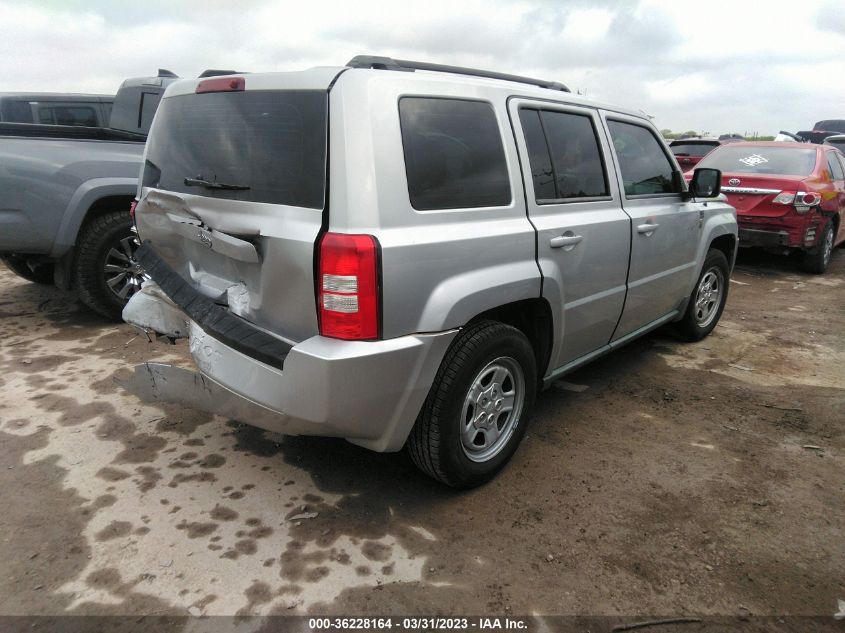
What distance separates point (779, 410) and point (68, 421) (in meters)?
4.37

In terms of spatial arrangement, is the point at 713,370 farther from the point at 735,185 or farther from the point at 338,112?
the point at 735,185

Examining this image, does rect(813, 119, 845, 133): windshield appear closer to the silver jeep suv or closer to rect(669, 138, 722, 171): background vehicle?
rect(669, 138, 722, 171): background vehicle

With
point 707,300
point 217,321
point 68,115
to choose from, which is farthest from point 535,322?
point 68,115

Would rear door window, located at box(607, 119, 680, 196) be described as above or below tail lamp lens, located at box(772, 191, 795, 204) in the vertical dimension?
above

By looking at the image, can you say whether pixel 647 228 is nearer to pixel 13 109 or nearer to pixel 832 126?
pixel 13 109

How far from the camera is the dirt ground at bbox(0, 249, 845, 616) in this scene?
2.19 m

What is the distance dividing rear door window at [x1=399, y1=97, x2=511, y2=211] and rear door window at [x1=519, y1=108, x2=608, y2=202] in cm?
27

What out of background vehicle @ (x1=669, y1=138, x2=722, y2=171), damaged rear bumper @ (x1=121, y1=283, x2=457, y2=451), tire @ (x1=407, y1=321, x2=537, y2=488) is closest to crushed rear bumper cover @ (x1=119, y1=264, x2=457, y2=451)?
damaged rear bumper @ (x1=121, y1=283, x2=457, y2=451)

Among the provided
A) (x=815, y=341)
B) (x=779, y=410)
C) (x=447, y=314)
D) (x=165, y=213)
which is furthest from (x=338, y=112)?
(x=815, y=341)

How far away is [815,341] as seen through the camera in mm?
5121

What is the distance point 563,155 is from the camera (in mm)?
3098

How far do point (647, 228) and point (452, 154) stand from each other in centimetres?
174

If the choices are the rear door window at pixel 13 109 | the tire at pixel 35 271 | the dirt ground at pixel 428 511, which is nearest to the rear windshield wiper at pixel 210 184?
the dirt ground at pixel 428 511

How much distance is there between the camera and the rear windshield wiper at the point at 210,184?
→ 2.42m
